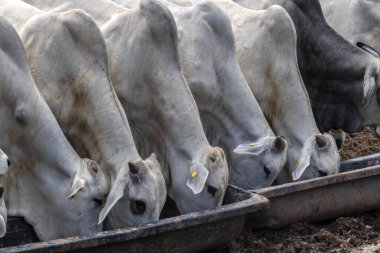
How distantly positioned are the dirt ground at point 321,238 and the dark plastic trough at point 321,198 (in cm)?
6

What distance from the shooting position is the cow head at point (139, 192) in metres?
6.12

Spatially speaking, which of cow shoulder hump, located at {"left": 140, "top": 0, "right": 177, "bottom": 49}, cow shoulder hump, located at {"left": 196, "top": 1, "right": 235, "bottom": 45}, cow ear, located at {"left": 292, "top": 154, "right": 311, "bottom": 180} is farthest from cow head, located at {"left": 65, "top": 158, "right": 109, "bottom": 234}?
cow shoulder hump, located at {"left": 196, "top": 1, "right": 235, "bottom": 45}

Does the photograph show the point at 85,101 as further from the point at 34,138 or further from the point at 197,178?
the point at 197,178

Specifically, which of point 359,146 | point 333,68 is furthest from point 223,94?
point 359,146

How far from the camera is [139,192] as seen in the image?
6.12 metres

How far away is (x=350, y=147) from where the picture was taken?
9.30 metres

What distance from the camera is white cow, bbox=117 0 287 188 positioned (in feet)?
23.9

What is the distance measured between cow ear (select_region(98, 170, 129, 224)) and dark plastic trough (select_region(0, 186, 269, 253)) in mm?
297

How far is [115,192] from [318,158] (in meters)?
1.87

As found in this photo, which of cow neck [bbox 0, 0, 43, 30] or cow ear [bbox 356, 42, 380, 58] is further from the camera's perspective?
cow ear [bbox 356, 42, 380, 58]

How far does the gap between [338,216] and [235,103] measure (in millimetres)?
988

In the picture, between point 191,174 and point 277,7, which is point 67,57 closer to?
point 191,174

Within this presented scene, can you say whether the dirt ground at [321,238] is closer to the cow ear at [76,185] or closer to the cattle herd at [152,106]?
the cattle herd at [152,106]

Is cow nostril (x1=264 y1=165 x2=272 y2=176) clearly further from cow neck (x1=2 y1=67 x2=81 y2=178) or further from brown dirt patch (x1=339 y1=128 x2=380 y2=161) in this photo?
brown dirt patch (x1=339 y1=128 x2=380 y2=161)
